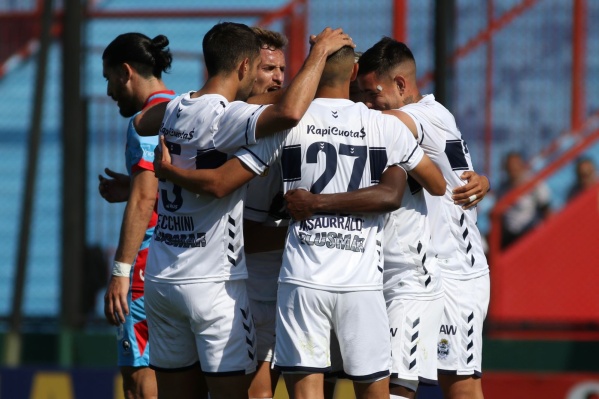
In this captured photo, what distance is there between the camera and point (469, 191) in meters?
5.39

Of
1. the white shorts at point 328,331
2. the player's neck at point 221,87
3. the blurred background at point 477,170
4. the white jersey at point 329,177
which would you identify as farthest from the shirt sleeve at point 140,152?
the blurred background at point 477,170

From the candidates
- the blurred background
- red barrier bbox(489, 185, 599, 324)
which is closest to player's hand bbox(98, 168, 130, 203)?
the blurred background

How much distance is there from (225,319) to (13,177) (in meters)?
6.67

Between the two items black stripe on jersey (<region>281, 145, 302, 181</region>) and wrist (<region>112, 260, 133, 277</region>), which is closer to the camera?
black stripe on jersey (<region>281, 145, 302, 181</region>)

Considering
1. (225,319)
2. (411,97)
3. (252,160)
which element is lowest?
(225,319)

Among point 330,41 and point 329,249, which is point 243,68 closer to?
point 330,41

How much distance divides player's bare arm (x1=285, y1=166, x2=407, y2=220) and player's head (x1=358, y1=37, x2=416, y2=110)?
0.70 meters

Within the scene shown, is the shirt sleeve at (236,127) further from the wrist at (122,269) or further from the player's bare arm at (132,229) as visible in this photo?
the wrist at (122,269)

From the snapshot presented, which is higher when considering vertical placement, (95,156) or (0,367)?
(95,156)

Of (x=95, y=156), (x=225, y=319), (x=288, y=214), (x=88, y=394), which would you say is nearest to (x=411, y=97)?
(x=288, y=214)

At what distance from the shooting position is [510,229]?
9.57 metres

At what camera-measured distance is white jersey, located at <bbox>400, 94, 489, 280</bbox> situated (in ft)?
17.5

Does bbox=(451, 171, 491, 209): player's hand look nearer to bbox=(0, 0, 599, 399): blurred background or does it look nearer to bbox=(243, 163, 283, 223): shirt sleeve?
bbox=(243, 163, 283, 223): shirt sleeve

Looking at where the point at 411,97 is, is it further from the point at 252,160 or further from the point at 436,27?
the point at 436,27
